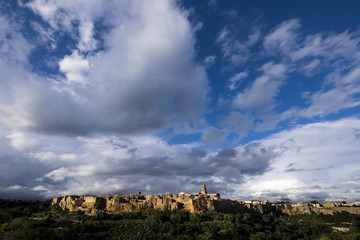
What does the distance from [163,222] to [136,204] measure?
1155 inches

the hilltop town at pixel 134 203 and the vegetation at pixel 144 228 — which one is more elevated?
the hilltop town at pixel 134 203

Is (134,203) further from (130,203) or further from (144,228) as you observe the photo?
(144,228)

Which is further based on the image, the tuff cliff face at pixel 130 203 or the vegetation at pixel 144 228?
the tuff cliff face at pixel 130 203

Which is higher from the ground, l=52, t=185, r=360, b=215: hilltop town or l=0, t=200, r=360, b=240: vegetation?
l=52, t=185, r=360, b=215: hilltop town

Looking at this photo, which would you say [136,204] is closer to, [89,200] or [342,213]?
[89,200]

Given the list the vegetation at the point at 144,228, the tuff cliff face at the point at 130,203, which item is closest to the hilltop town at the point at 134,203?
the tuff cliff face at the point at 130,203

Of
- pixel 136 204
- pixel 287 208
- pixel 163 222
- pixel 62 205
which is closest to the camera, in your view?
pixel 163 222

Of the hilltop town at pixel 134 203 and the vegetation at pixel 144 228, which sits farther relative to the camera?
the hilltop town at pixel 134 203

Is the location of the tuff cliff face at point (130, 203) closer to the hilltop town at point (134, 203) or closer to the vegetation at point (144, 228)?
the hilltop town at point (134, 203)

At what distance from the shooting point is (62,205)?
367 feet

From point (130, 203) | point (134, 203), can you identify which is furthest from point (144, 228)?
point (130, 203)

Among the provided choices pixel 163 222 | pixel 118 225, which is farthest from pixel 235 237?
pixel 118 225

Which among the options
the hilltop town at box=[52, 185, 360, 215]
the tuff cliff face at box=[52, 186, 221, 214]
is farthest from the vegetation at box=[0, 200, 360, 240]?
the hilltop town at box=[52, 185, 360, 215]

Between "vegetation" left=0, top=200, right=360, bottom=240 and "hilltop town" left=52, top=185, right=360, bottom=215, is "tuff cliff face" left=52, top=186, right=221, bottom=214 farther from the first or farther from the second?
"vegetation" left=0, top=200, right=360, bottom=240
